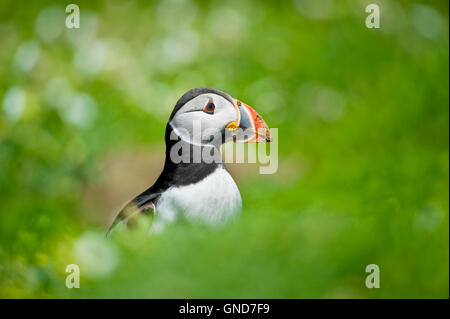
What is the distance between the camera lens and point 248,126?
150cm

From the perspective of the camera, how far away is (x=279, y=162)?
1.93 m

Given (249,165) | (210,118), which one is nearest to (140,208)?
(210,118)

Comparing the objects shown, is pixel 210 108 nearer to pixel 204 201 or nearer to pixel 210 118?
pixel 210 118

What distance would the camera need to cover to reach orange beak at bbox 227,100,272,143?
4.88 ft

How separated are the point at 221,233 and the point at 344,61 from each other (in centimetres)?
130

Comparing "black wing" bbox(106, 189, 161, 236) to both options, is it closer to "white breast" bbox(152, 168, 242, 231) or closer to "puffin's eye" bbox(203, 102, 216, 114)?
"white breast" bbox(152, 168, 242, 231)


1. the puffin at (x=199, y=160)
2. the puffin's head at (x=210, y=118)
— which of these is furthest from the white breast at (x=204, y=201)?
the puffin's head at (x=210, y=118)

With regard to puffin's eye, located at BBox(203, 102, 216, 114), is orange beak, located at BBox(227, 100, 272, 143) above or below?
below

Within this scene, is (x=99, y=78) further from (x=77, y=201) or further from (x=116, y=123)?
(x=77, y=201)

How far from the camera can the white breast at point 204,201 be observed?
1.40 metres

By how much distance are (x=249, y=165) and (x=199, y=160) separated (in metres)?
A: 0.80

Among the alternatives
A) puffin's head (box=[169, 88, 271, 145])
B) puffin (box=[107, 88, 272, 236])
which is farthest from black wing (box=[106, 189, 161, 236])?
puffin's head (box=[169, 88, 271, 145])

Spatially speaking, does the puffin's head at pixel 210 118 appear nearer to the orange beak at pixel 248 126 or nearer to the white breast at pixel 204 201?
the orange beak at pixel 248 126
